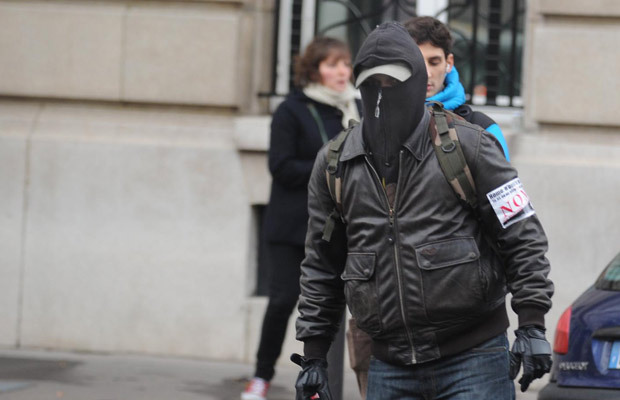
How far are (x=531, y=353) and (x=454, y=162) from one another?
0.57 m

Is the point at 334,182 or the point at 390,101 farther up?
the point at 390,101

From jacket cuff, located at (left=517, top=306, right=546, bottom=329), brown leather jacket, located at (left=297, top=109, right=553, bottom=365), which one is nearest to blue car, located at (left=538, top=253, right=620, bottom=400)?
brown leather jacket, located at (left=297, top=109, right=553, bottom=365)

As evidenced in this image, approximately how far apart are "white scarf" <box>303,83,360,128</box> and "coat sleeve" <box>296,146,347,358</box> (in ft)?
8.18

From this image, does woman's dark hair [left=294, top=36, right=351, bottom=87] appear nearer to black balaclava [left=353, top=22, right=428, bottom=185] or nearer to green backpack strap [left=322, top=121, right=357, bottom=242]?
green backpack strap [left=322, top=121, right=357, bottom=242]

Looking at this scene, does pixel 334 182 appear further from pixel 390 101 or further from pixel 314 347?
pixel 314 347

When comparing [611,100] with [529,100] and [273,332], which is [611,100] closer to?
[529,100]

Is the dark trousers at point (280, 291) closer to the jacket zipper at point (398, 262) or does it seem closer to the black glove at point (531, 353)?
the jacket zipper at point (398, 262)

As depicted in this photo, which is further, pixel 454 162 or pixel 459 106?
pixel 459 106

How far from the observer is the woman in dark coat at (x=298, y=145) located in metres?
5.99

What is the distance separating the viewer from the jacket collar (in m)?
3.28

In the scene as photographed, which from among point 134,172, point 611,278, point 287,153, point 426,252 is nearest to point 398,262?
point 426,252

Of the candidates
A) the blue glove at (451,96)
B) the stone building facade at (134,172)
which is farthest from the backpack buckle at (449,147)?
the stone building facade at (134,172)

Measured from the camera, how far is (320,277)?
3.53m

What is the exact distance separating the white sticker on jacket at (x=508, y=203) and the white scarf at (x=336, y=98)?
9.11 ft
